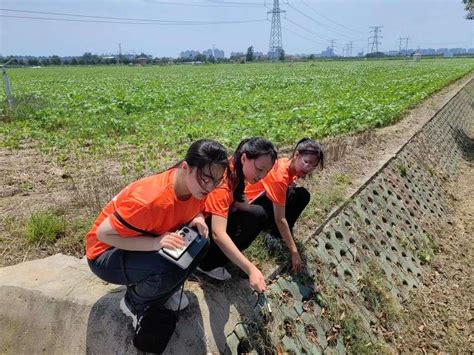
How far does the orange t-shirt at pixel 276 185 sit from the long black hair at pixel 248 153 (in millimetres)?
348

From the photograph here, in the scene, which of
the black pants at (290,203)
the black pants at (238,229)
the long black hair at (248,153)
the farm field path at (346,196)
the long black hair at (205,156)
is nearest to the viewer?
the long black hair at (205,156)

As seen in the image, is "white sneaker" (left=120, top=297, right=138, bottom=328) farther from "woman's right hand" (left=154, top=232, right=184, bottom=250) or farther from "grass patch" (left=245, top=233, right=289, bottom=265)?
"grass patch" (left=245, top=233, right=289, bottom=265)

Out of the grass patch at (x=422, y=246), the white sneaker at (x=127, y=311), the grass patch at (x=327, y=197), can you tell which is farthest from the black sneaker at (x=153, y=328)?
the grass patch at (x=422, y=246)

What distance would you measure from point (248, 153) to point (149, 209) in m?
0.88

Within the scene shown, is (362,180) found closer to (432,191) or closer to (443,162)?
(432,191)

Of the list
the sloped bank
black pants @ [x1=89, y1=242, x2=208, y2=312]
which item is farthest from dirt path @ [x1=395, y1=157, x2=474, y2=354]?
black pants @ [x1=89, y1=242, x2=208, y2=312]

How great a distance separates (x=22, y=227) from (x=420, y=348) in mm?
4120

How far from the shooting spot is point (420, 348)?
4188 mm

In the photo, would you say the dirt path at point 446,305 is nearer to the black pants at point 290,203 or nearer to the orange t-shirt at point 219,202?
the black pants at point 290,203

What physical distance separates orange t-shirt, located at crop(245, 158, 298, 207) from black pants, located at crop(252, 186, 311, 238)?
0.25 ft

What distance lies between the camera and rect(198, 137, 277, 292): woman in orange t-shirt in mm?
2752

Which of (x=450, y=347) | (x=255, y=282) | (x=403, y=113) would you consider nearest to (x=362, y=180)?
(x=450, y=347)

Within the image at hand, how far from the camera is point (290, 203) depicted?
3764 mm

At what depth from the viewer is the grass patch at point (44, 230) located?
12.7 feet
